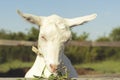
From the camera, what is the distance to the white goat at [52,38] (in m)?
4.64

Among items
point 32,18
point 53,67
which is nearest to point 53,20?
point 32,18

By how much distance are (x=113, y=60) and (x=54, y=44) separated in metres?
14.5

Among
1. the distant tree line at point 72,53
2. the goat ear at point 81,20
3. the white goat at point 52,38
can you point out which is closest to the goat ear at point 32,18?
the white goat at point 52,38

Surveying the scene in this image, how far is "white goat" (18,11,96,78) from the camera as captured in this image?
464cm

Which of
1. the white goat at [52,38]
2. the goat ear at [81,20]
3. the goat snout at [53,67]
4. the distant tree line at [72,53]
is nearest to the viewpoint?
the goat snout at [53,67]

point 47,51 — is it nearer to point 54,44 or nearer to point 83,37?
point 54,44

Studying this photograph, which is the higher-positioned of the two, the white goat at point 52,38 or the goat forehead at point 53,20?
the goat forehead at point 53,20

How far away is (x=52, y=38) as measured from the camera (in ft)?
16.0

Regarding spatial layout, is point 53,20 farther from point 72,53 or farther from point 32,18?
point 72,53

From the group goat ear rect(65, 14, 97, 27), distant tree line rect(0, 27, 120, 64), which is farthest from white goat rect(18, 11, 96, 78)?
distant tree line rect(0, 27, 120, 64)

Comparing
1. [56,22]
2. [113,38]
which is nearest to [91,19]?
[56,22]

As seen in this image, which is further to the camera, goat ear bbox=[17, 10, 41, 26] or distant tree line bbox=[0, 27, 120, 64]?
distant tree line bbox=[0, 27, 120, 64]

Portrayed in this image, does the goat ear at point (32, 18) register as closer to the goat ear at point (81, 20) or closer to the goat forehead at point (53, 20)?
the goat forehead at point (53, 20)

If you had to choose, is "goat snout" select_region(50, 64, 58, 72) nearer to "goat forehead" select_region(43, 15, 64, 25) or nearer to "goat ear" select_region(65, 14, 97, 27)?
"goat forehead" select_region(43, 15, 64, 25)
